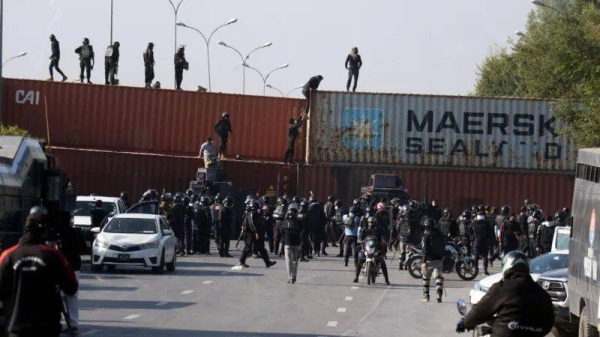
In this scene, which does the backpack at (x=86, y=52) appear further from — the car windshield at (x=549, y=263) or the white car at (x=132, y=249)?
the car windshield at (x=549, y=263)

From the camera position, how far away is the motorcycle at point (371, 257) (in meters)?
26.5

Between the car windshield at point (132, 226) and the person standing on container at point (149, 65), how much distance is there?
1752cm

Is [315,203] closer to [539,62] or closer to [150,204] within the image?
[150,204]

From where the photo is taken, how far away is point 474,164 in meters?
48.0

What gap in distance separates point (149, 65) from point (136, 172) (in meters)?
3.71

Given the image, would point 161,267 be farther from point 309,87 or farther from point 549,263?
point 309,87

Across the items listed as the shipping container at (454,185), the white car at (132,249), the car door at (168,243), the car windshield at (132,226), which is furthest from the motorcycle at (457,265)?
the shipping container at (454,185)

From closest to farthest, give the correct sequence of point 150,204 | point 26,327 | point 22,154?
point 26,327 < point 22,154 < point 150,204

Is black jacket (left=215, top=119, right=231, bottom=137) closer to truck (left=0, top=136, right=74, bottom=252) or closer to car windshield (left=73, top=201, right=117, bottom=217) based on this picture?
car windshield (left=73, top=201, right=117, bottom=217)

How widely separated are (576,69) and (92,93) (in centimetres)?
1836

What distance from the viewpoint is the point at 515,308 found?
921 cm

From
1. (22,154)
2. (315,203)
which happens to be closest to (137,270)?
(315,203)

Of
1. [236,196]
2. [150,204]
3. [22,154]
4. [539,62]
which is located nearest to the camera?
[22,154]

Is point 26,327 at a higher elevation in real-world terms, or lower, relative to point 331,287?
higher
